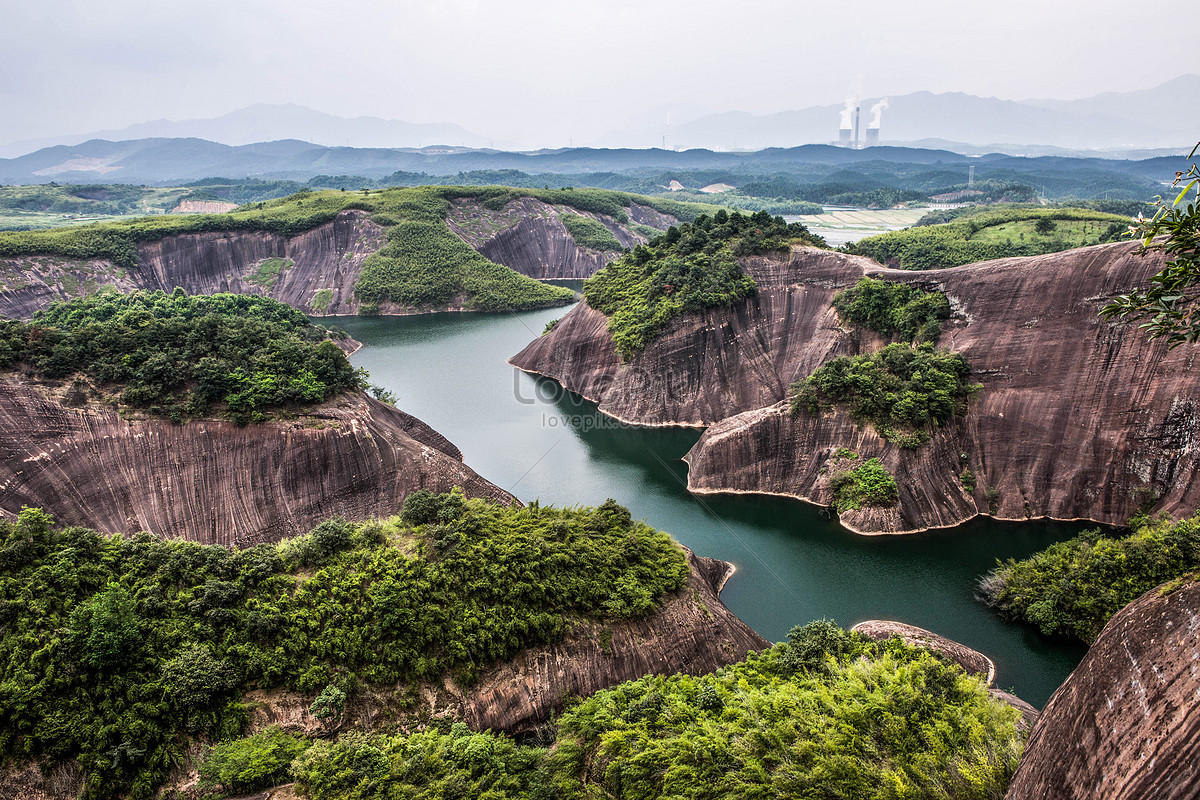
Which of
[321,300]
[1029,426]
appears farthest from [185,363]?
[321,300]

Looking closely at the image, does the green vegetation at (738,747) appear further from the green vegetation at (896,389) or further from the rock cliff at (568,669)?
the green vegetation at (896,389)

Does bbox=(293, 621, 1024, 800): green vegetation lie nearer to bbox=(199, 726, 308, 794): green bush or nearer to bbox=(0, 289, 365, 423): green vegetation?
bbox=(199, 726, 308, 794): green bush

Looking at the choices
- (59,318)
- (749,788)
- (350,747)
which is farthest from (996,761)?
(59,318)

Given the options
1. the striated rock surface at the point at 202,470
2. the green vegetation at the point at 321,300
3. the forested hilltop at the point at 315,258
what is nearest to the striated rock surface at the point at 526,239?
the forested hilltop at the point at 315,258

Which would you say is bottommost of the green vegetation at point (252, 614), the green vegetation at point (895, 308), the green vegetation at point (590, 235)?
the green vegetation at point (252, 614)

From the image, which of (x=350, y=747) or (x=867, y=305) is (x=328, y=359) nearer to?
(x=350, y=747)
